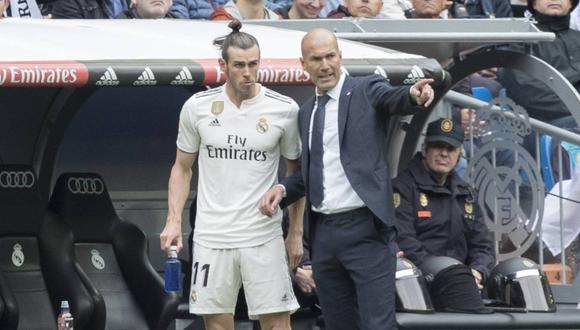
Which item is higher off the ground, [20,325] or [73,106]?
[73,106]

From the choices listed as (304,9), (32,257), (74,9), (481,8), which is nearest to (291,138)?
(32,257)

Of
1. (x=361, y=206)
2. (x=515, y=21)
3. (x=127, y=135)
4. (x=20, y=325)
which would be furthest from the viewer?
(x=127, y=135)

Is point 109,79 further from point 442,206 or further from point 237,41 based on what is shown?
point 442,206

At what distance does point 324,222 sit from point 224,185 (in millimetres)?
560

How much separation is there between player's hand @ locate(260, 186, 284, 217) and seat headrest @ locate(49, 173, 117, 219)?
5.31 feet

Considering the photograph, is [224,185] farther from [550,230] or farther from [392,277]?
[550,230]

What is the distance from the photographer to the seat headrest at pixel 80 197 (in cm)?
1048

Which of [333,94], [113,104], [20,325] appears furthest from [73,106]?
[333,94]

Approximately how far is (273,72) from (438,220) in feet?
5.56

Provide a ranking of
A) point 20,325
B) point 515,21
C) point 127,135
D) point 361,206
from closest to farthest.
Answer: point 361,206
point 20,325
point 515,21
point 127,135

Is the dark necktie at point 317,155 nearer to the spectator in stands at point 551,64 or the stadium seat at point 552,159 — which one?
the stadium seat at point 552,159

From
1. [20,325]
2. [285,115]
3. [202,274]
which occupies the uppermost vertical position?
[285,115]

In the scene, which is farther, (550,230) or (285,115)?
(550,230)

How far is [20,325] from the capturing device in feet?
33.2
